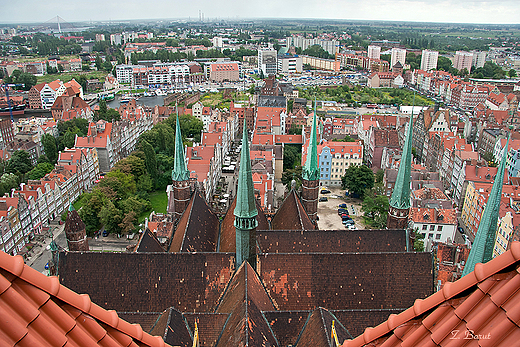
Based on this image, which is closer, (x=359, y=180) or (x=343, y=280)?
(x=343, y=280)

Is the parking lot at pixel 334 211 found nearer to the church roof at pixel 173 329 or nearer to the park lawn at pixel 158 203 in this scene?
the park lawn at pixel 158 203

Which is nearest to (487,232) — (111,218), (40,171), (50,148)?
(111,218)

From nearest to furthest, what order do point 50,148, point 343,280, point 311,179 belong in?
point 343,280
point 311,179
point 50,148

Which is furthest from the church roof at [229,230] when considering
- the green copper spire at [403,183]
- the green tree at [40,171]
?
the green tree at [40,171]

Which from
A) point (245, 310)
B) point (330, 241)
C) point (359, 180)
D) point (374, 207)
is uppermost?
point (245, 310)

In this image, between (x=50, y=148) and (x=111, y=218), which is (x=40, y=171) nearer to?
(x=50, y=148)

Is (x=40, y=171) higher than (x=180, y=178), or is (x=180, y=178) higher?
(x=180, y=178)

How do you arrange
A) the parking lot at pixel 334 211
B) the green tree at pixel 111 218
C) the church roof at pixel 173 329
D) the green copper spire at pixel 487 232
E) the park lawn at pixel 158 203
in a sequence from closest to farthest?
the green copper spire at pixel 487 232 < the church roof at pixel 173 329 < the green tree at pixel 111 218 < the parking lot at pixel 334 211 < the park lawn at pixel 158 203
